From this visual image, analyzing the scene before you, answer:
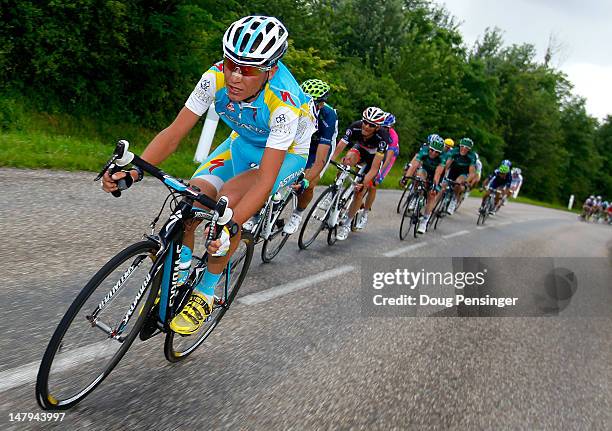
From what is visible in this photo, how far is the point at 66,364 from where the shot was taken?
2.71 metres

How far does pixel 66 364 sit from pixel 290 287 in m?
2.94

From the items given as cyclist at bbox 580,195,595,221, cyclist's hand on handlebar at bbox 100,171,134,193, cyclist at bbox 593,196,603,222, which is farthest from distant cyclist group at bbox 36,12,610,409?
cyclist at bbox 593,196,603,222

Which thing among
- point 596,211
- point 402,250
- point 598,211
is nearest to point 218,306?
point 402,250

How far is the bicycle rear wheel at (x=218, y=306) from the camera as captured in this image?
11.1ft

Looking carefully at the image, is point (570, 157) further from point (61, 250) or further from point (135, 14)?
point (61, 250)

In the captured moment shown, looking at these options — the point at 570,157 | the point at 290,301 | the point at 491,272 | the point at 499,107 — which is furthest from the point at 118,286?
the point at 570,157

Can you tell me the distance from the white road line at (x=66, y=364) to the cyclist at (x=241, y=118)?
43cm

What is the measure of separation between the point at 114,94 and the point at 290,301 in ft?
37.1

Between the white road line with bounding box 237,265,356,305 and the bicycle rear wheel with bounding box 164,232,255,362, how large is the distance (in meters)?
0.79

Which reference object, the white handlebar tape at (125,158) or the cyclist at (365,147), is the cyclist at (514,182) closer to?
the cyclist at (365,147)

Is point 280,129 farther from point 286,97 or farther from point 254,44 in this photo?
point 254,44

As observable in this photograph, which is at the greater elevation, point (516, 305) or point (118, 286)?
point (118, 286)

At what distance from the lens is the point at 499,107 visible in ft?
188

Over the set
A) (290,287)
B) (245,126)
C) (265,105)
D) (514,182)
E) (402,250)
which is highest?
(265,105)
